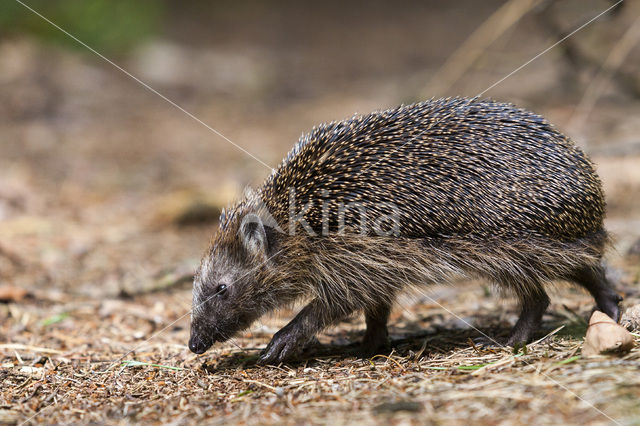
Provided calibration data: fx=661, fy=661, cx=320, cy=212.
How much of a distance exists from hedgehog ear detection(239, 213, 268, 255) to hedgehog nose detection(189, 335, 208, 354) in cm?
94

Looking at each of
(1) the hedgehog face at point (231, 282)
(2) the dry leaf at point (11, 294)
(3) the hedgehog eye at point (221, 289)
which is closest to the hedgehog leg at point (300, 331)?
(1) the hedgehog face at point (231, 282)

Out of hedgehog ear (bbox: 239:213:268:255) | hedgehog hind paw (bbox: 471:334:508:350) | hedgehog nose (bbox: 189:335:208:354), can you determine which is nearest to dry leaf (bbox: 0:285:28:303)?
hedgehog nose (bbox: 189:335:208:354)

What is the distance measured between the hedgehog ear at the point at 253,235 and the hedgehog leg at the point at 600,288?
2.86 meters

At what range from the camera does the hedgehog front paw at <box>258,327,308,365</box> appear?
19.1 ft

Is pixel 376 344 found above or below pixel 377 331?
below

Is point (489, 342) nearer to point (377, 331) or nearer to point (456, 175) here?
point (377, 331)

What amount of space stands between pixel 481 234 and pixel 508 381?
4.89 ft

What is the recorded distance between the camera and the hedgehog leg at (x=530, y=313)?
19.7 ft

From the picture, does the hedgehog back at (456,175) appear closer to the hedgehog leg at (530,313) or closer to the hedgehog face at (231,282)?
the hedgehog face at (231,282)

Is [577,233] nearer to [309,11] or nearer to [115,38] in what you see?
[115,38]

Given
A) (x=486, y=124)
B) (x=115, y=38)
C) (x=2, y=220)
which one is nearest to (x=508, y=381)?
(x=486, y=124)

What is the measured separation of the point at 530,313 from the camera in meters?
6.07

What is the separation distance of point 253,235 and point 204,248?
141 centimetres

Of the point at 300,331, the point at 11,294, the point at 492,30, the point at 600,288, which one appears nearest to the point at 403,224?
the point at 300,331
